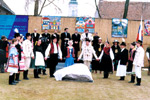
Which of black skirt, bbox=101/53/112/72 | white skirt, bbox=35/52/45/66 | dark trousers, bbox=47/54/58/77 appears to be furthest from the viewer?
black skirt, bbox=101/53/112/72

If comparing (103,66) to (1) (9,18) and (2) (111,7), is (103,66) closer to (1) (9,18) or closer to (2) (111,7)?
(1) (9,18)

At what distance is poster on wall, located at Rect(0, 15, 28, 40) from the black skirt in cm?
658

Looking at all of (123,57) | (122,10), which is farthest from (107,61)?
(122,10)

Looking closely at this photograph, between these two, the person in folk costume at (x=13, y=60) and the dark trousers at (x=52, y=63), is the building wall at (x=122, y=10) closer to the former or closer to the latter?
the dark trousers at (x=52, y=63)

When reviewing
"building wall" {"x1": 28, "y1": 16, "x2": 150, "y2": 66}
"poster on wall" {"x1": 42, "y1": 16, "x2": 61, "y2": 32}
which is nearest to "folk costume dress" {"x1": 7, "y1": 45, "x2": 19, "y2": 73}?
"poster on wall" {"x1": 42, "y1": 16, "x2": 61, "y2": 32}

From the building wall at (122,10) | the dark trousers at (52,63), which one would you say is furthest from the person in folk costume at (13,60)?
the building wall at (122,10)

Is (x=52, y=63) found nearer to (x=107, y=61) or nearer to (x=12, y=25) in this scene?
(x=107, y=61)

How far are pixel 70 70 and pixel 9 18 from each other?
26.3 ft

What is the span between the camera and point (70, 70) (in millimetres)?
10969

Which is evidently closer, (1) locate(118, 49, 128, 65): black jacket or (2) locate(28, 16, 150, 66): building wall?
(1) locate(118, 49, 128, 65): black jacket

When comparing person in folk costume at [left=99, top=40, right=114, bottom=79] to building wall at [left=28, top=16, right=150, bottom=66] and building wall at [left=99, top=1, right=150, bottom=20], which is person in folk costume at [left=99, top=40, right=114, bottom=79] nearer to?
building wall at [left=28, top=16, right=150, bottom=66]

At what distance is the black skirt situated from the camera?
488 inches

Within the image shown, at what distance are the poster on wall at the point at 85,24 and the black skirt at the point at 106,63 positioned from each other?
493cm

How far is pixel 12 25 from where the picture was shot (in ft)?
56.6
